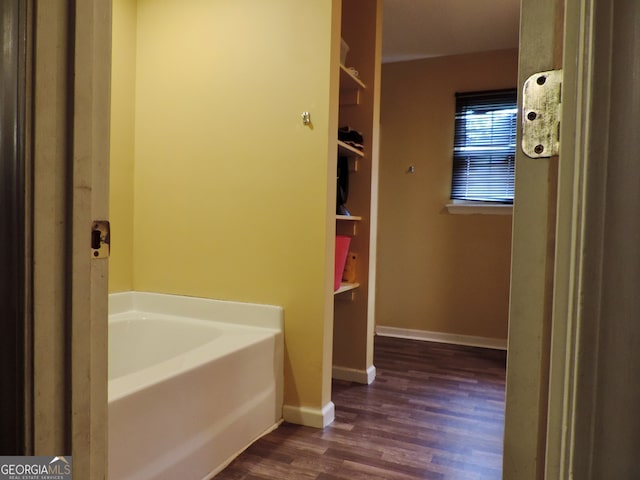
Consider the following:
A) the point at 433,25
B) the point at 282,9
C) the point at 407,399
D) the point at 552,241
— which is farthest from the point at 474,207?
the point at 552,241

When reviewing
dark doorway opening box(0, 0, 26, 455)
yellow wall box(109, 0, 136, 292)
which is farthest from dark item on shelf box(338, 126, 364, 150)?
dark doorway opening box(0, 0, 26, 455)

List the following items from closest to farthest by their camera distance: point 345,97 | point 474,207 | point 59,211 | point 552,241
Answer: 1. point 552,241
2. point 59,211
3. point 345,97
4. point 474,207

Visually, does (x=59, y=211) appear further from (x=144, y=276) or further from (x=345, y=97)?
(x=345, y=97)

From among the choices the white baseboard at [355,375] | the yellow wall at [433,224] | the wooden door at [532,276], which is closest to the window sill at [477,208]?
the yellow wall at [433,224]

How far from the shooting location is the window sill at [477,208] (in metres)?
3.64

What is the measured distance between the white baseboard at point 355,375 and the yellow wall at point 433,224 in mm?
1305

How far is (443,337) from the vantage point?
3.89 m

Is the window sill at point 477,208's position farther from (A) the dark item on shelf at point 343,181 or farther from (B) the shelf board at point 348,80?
(B) the shelf board at point 348,80

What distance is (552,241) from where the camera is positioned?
465mm

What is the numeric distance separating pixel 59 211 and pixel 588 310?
2.20 ft

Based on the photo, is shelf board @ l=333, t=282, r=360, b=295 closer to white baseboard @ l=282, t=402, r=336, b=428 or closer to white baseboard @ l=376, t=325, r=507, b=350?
white baseboard @ l=282, t=402, r=336, b=428

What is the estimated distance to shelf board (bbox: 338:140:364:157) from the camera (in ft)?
7.94

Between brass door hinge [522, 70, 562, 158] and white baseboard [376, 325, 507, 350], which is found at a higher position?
brass door hinge [522, 70, 562, 158]

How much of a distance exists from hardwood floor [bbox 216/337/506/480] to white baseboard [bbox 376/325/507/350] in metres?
0.63
